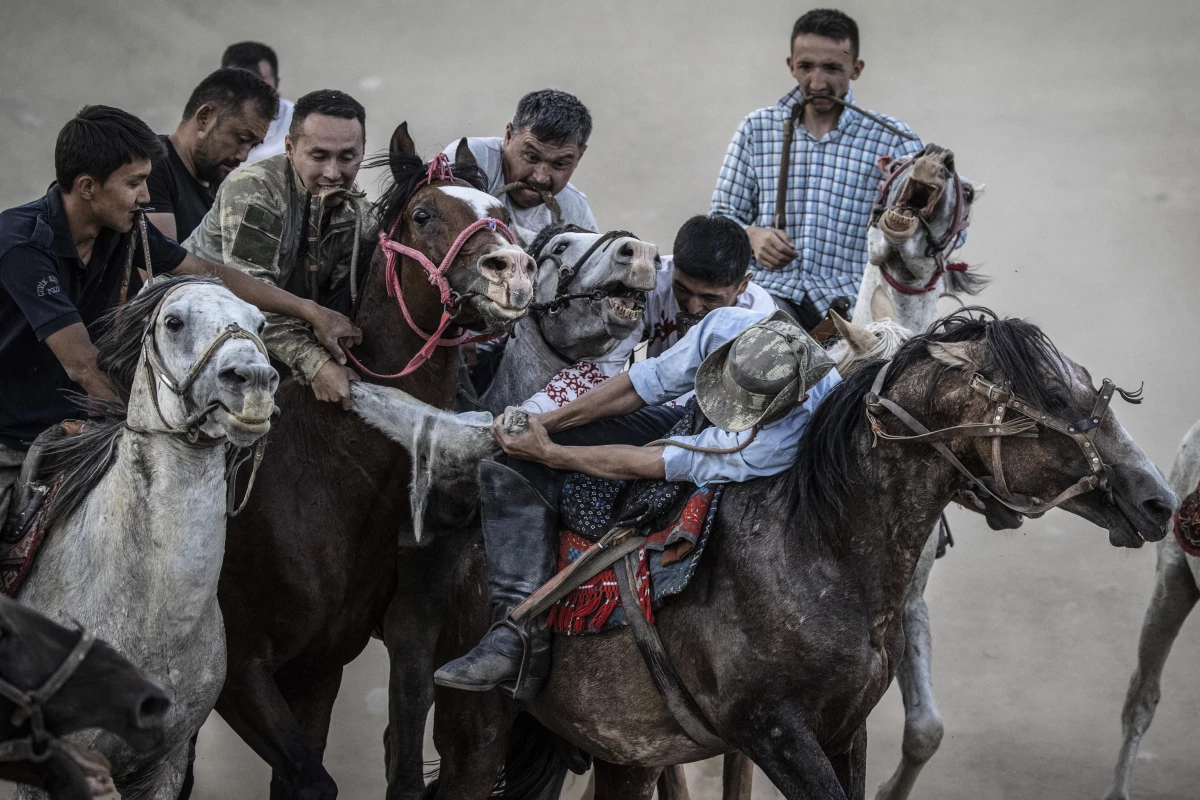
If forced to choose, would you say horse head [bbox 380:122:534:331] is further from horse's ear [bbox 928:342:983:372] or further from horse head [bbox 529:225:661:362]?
horse's ear [bbox 928:342:983:372]

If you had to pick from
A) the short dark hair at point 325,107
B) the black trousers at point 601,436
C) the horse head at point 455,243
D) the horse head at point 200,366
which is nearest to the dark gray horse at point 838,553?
the black trousers at point 601,436

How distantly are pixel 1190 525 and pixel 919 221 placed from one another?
57.0 inches

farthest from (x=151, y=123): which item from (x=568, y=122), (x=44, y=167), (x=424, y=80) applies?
(x=568, y=122)

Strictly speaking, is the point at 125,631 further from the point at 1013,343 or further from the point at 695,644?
the point at 1013,343

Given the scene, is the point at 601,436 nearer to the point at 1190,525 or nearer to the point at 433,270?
the point at 433,270

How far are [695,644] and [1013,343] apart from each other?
3.49 ft

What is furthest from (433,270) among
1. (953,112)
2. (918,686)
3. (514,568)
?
(953,112)

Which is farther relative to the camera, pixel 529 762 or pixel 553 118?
pixel 553 118

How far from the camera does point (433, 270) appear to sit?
377 centimetres

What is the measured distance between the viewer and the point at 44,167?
913 cm

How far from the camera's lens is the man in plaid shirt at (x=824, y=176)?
5840 mm

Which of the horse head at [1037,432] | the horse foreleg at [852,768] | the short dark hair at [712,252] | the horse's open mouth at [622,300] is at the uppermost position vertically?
the short dark hair at [712,252]

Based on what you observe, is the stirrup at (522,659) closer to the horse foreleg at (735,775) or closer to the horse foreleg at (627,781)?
the horse foreleg at (627,781)

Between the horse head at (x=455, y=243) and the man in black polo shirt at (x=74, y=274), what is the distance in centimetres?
28
